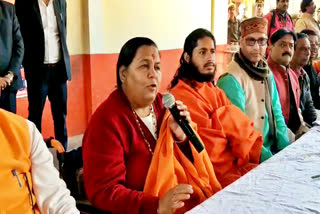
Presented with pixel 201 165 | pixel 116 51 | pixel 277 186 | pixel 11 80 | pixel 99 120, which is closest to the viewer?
pixel 277 186

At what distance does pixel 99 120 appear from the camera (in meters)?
1.75

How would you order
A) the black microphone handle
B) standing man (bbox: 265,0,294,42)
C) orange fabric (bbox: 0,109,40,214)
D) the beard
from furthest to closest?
1. standing man (bbox: 265,0,294,42)
2. the beard
3. the black microphone handle
4. orange fabric (bbox: 0,109,40,214)

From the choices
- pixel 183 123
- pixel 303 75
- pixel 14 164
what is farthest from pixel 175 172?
pixel 303 75

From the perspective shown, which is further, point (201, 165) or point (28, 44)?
point (28, 44)

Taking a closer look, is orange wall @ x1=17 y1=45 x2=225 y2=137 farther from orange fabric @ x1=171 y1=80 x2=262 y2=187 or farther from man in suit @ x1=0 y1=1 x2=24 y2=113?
orange fabric @ x1=171 y1=80 x2=262 y2=187

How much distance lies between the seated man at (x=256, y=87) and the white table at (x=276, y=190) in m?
0.79

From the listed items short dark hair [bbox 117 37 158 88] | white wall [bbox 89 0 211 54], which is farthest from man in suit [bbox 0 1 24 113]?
short dark hair [bbox 117 37 158 88]

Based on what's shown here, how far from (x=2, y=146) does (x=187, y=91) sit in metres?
1.31

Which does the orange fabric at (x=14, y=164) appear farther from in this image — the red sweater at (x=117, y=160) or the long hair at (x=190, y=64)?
the long hair at (x=190, y=64)

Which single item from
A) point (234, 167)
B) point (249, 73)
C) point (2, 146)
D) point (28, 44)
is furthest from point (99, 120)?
point (28, 44)

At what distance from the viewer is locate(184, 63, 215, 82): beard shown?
2564mm

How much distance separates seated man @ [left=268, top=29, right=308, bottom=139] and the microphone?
70.3 inches

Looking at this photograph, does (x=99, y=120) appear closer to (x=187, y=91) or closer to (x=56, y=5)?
(x=187, y=91)

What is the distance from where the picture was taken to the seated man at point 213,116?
2299mm
